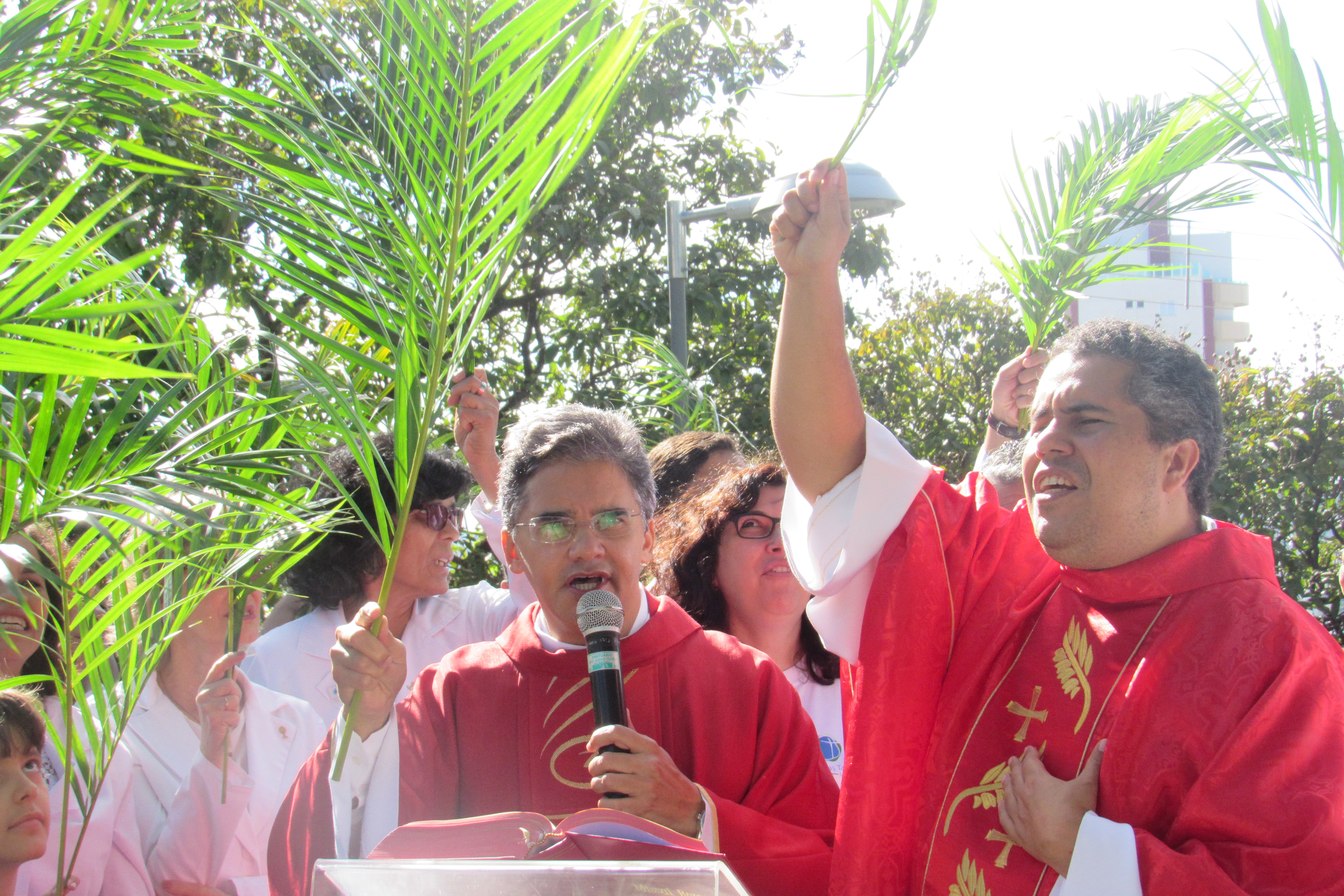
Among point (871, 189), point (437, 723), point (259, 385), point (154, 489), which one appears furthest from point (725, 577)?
point (871, 189)

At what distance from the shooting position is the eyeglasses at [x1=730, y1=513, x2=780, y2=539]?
3.53 metres

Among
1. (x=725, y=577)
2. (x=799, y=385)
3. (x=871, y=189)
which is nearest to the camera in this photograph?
(x=799, y=385)

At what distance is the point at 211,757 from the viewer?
113 inches

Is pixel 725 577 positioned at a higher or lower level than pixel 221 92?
lower

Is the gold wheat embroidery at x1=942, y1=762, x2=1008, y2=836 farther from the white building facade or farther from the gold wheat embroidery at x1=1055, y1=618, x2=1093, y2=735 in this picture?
the white building facade

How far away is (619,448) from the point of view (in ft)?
8.84

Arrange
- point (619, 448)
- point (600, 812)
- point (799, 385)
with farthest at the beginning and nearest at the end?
point (619, 448), point (799, 385), point (600, 812)

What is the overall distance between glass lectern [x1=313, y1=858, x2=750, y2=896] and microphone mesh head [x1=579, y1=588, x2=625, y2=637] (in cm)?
84

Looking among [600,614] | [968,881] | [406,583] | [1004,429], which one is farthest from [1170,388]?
[406,583]

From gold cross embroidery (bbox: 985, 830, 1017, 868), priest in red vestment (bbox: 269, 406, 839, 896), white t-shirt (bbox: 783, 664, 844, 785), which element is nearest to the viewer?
gold cross embroidery (bbox: 985, 830, 1017, 868)

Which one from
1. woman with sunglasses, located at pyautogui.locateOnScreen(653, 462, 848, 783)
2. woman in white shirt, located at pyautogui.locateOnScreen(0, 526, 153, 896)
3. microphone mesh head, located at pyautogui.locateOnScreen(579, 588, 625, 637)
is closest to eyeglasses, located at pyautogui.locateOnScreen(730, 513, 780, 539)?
woman with sunglasses, located at pyautogui.locateOnScreen(653, 462, 848, 783)

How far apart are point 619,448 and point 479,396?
1.16 m

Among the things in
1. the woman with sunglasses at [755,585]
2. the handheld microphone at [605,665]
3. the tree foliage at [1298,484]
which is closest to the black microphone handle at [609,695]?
the handheld microphone at [605,665]

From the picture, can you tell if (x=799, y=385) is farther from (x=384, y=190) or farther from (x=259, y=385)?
(x=259, y=385)
